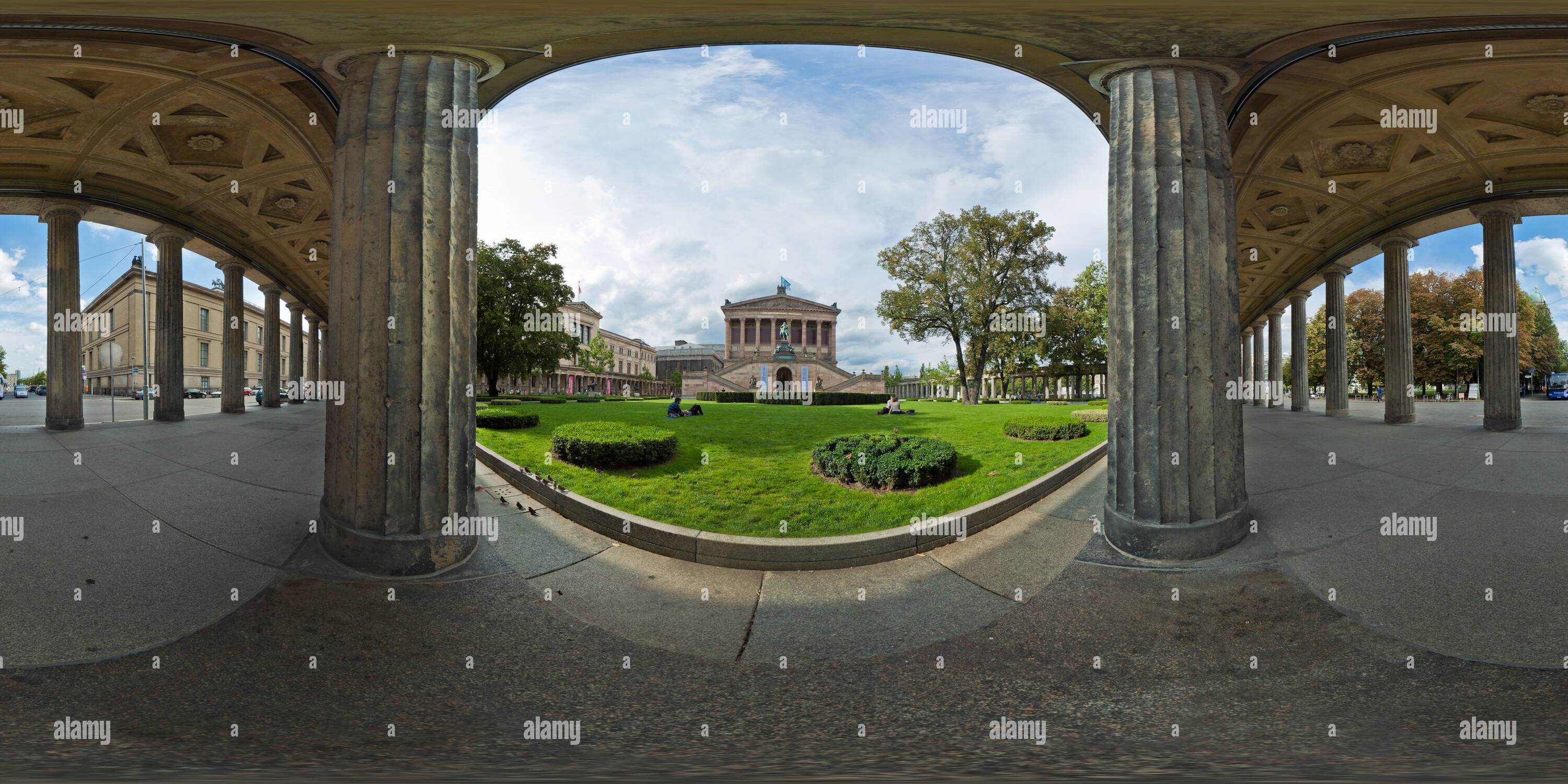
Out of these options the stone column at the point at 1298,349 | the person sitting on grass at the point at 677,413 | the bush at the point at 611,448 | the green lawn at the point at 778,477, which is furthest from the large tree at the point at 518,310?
the stone column at the point at 1298,349

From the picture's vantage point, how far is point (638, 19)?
18.7 ft

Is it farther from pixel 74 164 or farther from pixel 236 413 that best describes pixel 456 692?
pixel 236 413

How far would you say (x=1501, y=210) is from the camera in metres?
12.1

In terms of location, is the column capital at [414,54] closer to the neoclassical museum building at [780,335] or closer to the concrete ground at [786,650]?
the concrete ground at [786,650]

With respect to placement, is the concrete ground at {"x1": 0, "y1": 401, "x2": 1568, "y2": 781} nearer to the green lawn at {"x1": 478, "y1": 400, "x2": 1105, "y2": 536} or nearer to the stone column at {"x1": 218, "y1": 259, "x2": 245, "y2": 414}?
the green lawn at {"x1": 478, "y1": 400, "x2": 1105, "y2": 536}

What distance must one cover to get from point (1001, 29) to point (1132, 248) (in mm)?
2523

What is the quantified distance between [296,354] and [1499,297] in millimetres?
33873

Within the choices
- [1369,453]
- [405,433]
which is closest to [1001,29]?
[405,433]

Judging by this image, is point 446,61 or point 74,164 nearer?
point 446,61

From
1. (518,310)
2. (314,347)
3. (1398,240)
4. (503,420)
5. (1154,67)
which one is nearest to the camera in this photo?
(1154,67)

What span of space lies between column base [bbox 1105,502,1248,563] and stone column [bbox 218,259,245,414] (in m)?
21.6

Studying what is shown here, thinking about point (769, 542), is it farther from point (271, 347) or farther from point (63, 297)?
point (271, 347)

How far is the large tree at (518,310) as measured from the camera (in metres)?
18.3

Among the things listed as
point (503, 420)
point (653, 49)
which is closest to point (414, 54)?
point (653, 49)
